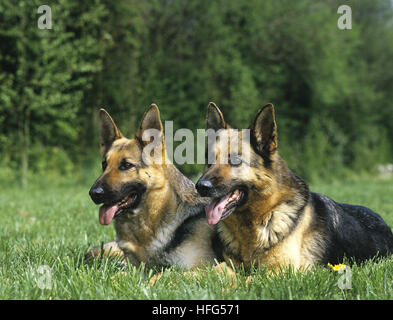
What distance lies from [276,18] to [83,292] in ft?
65.4

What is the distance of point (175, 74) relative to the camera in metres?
17.5

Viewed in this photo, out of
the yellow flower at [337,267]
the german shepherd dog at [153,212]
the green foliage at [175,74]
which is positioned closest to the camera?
the yellow flower at [337,267]

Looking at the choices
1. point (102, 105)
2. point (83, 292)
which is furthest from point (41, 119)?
point (83, 292)

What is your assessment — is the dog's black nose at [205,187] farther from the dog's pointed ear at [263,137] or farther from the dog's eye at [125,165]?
the dog's eye at [125,165]

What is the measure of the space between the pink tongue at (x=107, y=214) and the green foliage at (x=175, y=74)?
33.1 ft

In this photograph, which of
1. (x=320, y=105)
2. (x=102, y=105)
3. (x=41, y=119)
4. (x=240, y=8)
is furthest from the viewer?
(x=320, y=105)

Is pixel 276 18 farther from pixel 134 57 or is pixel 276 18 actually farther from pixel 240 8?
pixel 134 57

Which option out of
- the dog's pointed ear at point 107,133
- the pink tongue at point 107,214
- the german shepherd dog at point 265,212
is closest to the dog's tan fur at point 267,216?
the german shepherd dog at point 265,212

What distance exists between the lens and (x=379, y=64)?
29062 mm

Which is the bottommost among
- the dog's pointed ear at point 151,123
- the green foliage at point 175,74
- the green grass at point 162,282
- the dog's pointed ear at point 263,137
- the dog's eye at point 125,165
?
the green grass at point 162,282

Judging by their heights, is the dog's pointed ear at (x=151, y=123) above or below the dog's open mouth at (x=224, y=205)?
above

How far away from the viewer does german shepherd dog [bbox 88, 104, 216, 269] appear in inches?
150

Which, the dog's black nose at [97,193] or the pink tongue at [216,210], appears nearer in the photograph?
the pink tongue at [216,210]

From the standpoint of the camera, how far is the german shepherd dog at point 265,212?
3486 mm
